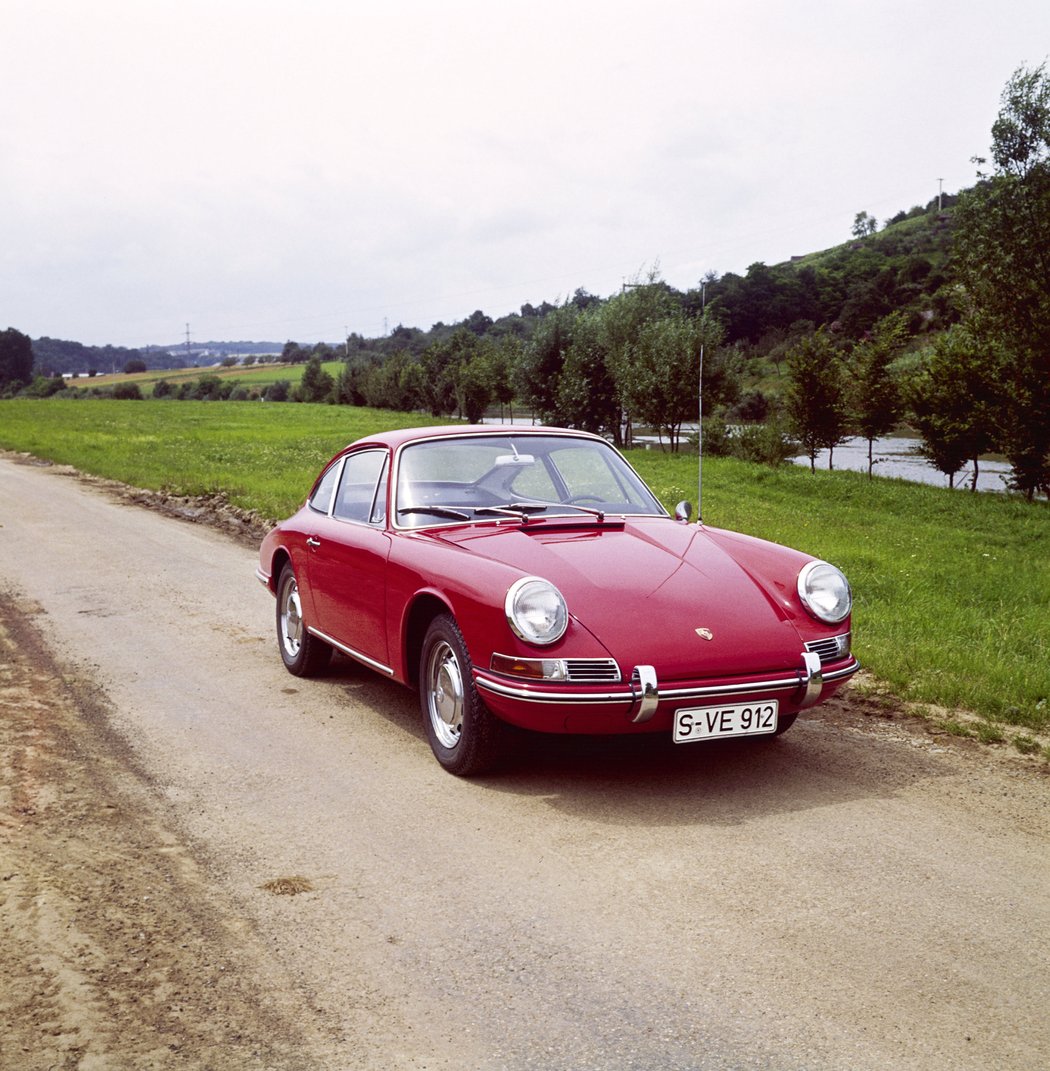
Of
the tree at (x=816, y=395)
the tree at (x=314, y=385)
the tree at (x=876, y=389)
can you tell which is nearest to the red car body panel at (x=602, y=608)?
the tree at (x=876, y=389)

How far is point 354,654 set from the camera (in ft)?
19.7

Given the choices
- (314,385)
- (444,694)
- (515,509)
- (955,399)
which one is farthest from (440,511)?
(314,385)

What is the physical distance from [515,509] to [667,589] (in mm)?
1138

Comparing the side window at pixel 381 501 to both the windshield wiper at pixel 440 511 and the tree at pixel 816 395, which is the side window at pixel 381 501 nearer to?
the windshield wiper at pixel 440 511

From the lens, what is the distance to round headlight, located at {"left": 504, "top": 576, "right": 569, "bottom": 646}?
14.9ft

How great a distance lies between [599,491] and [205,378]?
396 ft

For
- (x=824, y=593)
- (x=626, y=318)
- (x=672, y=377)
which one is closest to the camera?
(x=824, y=593)

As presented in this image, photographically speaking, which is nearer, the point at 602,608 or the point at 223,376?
the point at 602,608

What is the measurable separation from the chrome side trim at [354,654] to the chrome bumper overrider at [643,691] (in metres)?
1.08

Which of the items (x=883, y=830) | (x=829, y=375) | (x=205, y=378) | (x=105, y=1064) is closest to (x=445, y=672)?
(x=883, y=830)

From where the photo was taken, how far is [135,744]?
5508 mm

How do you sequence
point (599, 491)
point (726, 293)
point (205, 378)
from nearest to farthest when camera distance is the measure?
point (599, 491) < point (726, 293) < point (205, 378)

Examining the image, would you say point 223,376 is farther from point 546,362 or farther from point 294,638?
point 294,638

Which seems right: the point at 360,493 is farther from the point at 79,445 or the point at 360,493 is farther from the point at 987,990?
the point at 79,445
